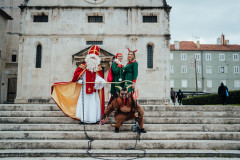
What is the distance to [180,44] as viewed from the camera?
45.2 meters

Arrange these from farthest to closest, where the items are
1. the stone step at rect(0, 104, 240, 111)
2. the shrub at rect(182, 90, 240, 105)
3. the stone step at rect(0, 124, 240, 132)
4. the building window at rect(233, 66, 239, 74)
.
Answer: the building window at rect(233, 66, 239, 74), the shrub at rect(182, 90, 240, 105), the stone step at rect(0, 104, 240, 111), the stone step at rect(0, 124, 240, 132)

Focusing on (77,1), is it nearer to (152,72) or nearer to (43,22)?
(43,22)

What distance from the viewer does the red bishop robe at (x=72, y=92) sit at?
6926 mm

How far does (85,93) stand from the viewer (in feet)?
22.7

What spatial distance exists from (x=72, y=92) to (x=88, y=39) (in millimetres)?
11218

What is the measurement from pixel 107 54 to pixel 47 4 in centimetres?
731

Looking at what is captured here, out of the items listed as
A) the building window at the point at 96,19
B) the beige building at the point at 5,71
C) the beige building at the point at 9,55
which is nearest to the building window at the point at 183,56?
the building window at the point at 96,19

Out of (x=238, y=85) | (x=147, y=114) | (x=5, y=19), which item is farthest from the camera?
(x=238, y=85)

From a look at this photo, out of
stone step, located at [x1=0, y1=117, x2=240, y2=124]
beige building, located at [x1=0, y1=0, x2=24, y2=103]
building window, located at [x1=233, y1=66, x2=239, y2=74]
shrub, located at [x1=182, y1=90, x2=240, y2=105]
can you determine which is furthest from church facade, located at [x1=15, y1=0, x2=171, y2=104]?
building window, located at [x1=233, y1=66, x2=239, y2=74]

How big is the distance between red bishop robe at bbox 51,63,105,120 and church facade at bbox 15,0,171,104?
1014 centimetres

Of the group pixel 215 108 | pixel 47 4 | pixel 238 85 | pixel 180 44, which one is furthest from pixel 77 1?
pixel 238 85

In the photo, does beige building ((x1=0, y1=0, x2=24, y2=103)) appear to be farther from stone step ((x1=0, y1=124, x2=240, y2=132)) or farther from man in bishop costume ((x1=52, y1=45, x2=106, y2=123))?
man in bishop costume ((x1=52, y1=45, x2=106, y2=123))

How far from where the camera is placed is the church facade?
56.3ft

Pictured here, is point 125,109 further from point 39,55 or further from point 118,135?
point 39,55
